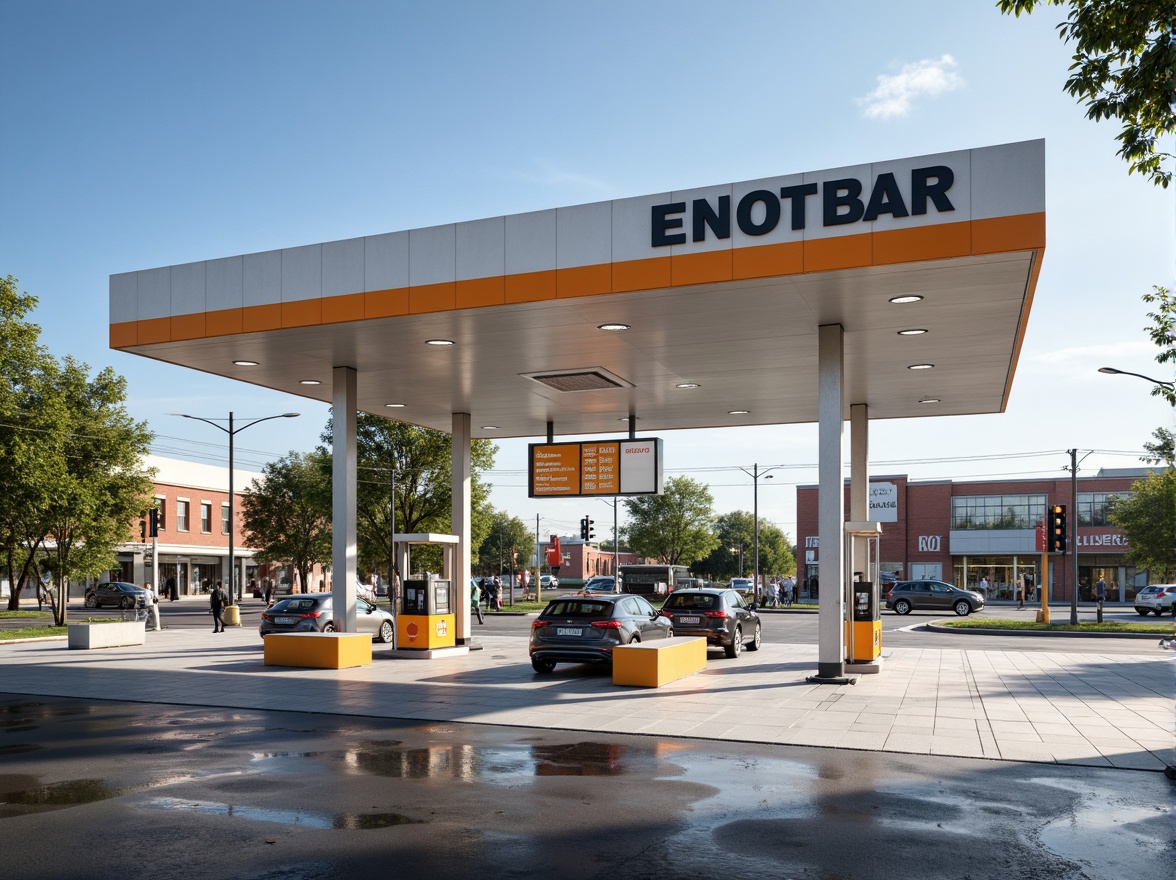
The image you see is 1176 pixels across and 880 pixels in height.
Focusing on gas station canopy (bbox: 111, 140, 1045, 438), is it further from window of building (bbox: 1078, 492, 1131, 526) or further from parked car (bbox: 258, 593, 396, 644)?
window of building (bbox: 1078, 492, 1131, 526)

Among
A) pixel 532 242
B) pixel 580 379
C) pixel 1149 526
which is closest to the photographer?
pixel 532 242

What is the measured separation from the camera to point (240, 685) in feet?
55.0

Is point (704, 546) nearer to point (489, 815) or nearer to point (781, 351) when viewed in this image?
point (781, 351)

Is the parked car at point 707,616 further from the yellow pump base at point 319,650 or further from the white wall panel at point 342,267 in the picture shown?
the white wall panel at point 342,267

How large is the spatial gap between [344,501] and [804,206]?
35.9 ft

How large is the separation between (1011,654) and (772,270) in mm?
14631

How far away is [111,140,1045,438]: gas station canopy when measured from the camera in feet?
42.3

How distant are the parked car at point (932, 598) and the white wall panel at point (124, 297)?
1442 inches

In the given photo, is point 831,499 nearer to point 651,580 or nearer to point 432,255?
point 432,255

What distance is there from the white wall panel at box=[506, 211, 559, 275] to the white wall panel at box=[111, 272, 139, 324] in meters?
7.04

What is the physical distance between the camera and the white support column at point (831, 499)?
1614 cm

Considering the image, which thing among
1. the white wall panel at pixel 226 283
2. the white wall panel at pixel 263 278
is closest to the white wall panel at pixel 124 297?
the white wall panel at pixel 226 283

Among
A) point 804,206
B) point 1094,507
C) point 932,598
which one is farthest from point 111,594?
point 1094,507

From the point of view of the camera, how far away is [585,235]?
14.5 meters
